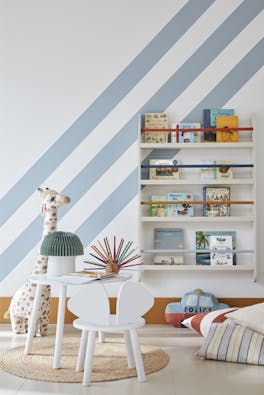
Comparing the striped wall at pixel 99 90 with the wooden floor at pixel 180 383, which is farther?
the striped wall at pixel 99 90

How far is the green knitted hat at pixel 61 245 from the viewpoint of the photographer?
9.77 ft

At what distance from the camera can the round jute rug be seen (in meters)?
2.65

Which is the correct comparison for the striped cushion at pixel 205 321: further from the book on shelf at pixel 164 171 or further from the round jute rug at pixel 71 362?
the book on shelf at pixel 164 171

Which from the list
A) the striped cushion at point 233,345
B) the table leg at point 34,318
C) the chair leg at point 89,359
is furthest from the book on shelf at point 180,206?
the chair leg at point 89,359

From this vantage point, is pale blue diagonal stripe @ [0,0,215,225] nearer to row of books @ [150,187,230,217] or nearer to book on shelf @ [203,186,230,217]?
row of books @ [150,187,230,217]

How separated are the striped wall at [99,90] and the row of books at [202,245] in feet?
0.74

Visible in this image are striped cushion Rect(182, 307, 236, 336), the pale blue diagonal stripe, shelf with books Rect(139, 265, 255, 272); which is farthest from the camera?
the pale blue diagonal stripe

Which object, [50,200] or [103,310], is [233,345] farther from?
[50,200]

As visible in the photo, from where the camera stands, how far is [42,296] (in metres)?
3.60

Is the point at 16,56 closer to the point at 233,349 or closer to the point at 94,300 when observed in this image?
the point at 94,300

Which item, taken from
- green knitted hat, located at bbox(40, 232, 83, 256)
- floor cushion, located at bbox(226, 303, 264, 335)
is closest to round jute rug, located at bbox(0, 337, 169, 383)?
floor cushion, located at bbox(226, 303, 264, 335)

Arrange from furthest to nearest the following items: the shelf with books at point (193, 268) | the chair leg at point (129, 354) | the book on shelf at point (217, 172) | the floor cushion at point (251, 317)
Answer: the book on shelf at point (217, 172) → the shelf with books at point (193, 268) → the floor cushion at point (251, 317) → the chair leg at point (129, 354)

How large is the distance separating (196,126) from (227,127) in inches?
8.7

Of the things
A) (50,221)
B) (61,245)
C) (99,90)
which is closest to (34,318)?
(61,245)
